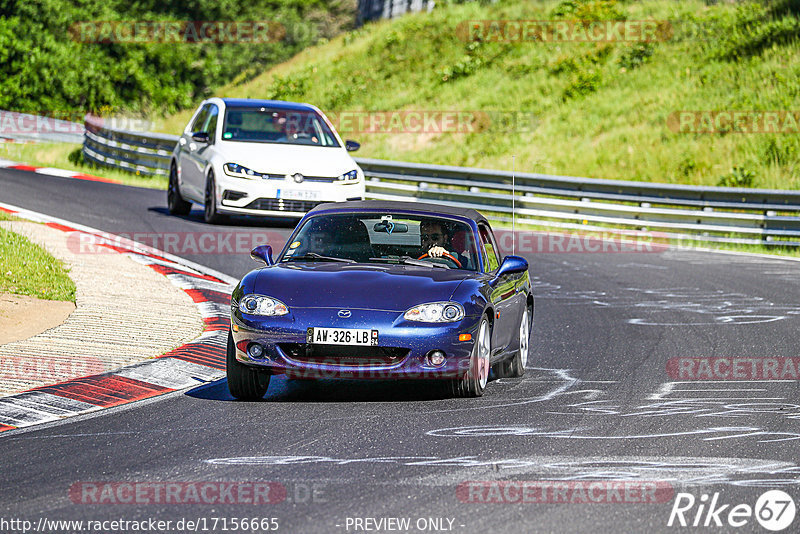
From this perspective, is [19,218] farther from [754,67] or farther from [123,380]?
[754,67]

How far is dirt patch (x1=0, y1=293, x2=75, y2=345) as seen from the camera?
10.1 m

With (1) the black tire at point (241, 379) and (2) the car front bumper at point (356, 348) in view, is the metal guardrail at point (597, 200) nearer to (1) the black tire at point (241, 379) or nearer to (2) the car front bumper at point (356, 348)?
(2) the car front bumper at point (356, 348)

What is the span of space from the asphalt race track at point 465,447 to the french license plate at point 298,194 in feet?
21.0

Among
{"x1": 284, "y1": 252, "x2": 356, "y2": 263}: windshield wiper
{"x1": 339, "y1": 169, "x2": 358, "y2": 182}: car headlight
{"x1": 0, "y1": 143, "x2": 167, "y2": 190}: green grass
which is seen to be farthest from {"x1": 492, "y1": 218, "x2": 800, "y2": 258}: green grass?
{"x1": 284, "y1": 252, "x2": 356, "y2": 263}: windshield wiper

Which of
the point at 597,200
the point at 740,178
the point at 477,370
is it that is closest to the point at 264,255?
the point at 477,370

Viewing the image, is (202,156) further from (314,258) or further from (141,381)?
(141,381)

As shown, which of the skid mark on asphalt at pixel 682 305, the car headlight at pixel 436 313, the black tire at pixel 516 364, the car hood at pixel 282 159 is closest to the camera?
the car headlight at pixel 436 313

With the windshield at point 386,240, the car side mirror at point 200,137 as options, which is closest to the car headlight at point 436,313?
the windshield at point 386,240

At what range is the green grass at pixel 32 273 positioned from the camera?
11.7 meters

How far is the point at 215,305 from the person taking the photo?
12070 mm

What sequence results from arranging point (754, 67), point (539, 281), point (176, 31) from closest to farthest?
point (539, 281) → point (754, 67) → point (176, 31)

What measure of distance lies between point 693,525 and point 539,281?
34.0 feet

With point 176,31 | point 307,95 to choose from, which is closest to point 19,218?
point 307,95

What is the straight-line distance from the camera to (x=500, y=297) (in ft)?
29.7
